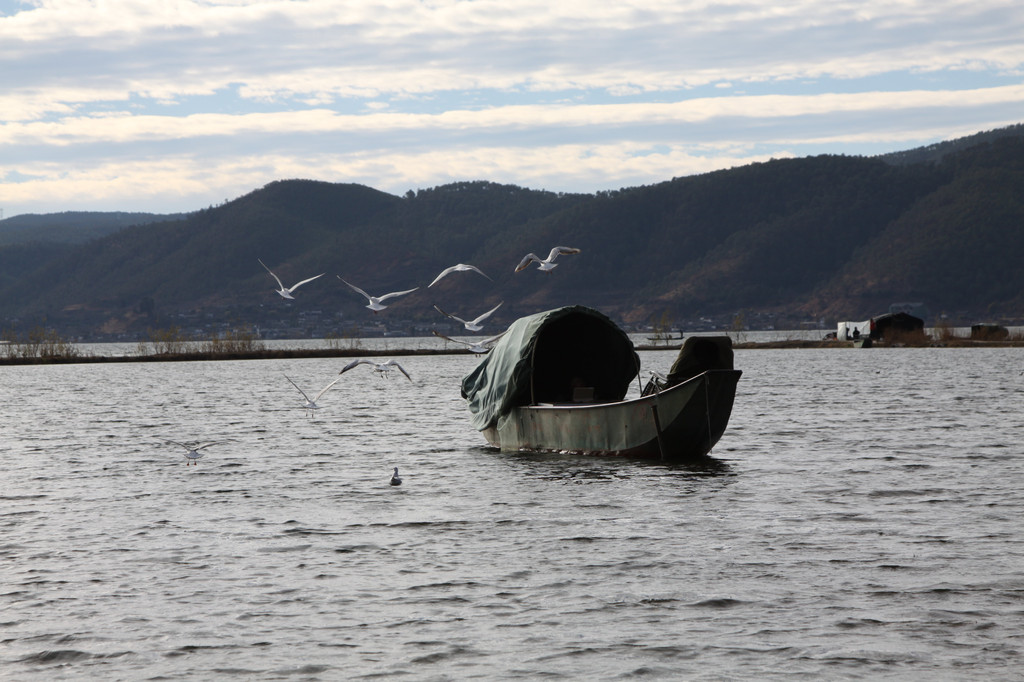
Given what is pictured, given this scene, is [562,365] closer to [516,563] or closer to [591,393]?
[591,393]

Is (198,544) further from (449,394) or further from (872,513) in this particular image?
(449,394)

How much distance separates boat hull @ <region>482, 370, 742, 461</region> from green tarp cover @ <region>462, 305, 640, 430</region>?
222 cm

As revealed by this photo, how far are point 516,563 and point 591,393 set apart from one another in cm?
1551

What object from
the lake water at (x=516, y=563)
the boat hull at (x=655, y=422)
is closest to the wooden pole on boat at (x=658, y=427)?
the boat hull at (x=655, y=422)

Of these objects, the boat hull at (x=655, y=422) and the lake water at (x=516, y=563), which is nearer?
the lake water at (x=516, y=563)

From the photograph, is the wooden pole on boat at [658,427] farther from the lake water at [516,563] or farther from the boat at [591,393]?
the lake water at [516,563]

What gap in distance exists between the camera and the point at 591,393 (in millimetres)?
32000

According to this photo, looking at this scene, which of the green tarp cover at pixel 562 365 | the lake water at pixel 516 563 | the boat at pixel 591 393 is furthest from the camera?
the green tarp cover at pixel 562 365

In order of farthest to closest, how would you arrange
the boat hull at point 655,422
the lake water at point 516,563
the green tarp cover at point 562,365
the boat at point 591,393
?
the green tarp cover at point 562,365
the boat at point 591,393
the boat hull at point 655,422
the lake water at point 516,563

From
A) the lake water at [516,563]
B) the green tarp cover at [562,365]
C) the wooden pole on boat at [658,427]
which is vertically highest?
the green tarp cover at [562,365]

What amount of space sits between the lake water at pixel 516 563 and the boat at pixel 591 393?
76 centimetres

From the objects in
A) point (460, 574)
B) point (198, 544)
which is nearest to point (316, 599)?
point (460, 574)

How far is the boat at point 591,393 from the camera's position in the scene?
27.7 m

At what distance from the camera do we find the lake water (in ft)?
39.5
